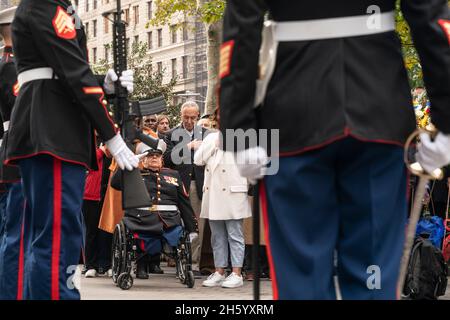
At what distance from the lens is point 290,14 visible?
3705 mm

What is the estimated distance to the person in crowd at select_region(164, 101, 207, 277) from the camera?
1298 cm

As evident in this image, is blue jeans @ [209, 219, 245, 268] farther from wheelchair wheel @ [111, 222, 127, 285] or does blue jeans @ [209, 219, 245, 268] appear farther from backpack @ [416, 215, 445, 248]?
backpack @ [416, 215, 445, 248]

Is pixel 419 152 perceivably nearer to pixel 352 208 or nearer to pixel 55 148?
pixel 352 208

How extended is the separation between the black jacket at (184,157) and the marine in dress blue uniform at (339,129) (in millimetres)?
9101

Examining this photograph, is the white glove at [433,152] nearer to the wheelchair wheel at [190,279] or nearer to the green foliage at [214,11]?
the wheelchair wheel at [190,279]

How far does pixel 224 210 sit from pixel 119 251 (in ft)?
3.86

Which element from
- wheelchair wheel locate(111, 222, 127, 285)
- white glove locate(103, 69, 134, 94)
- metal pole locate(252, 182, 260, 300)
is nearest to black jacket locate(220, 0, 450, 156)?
metal pole locate(252, 182, 260, 300)

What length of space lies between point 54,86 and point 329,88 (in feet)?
7.83

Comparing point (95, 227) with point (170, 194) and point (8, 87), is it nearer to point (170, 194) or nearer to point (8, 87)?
point (170, 194)

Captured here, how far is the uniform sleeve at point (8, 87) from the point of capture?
6957mm

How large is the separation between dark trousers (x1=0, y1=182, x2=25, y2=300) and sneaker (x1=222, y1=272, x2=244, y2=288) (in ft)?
15.6

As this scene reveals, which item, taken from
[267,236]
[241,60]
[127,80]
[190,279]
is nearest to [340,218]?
[267,236]

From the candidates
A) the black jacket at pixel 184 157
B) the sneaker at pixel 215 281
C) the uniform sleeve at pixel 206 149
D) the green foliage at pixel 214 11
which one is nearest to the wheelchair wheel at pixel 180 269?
the sneaker at pixel 215 281
